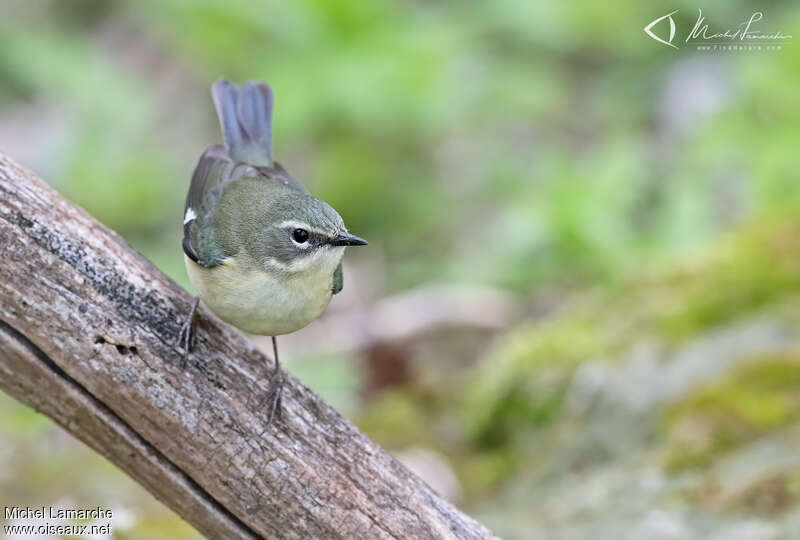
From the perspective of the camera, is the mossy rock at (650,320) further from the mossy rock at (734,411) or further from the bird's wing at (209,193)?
the bird's wing at (209,193)

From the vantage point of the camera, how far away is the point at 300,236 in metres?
3.19

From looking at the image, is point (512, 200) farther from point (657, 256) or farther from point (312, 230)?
point (312, 230)

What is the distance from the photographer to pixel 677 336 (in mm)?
5078

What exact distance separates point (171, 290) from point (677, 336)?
295cm

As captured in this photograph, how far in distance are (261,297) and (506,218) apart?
4.62 metres

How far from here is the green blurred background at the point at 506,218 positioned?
4504 mm

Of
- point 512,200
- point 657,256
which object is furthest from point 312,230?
point 512,200
